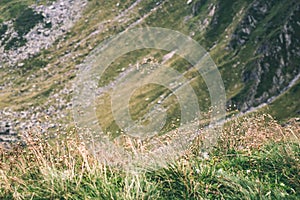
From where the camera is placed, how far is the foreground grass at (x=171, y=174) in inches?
352

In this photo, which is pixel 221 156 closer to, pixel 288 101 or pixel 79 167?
pixel 79 167

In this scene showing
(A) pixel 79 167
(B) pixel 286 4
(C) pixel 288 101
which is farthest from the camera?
(B) pixel 286 4

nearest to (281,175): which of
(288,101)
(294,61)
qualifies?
(288,101)

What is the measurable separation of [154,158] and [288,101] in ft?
479

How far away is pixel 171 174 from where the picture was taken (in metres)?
9.61

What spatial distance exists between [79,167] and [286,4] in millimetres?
193072

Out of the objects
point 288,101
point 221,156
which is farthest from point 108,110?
point 221,156

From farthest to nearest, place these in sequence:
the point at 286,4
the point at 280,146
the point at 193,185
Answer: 1. the point at 286,4
2. the point at 280,146
3. the point at 193,185

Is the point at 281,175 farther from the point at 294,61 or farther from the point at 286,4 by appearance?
the point at 286,4

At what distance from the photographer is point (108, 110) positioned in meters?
192

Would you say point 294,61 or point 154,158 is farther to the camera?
point 294,61

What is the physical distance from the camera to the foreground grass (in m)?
8.95

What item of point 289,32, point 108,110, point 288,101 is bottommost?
point 108,110

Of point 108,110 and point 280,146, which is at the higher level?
point 280,146
